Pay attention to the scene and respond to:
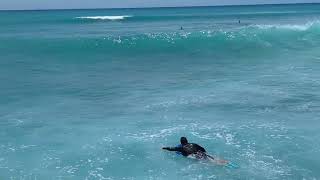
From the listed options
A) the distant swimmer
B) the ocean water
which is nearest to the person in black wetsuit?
the distant swimmer

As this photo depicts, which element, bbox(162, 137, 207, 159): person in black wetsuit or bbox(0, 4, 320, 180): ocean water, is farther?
bbox(162, 137, 207, 159): person in black wetsuit

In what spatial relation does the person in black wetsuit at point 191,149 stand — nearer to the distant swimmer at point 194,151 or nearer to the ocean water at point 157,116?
the distant swimmer at point 194,151

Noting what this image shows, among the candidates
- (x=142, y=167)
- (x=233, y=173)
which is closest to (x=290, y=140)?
(x=233, y=173)

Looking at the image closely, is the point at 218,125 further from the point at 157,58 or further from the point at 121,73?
the point at 157,58

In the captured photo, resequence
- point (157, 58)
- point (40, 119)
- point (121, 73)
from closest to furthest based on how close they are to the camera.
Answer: point (40, 119)
point (121, 73)
point (157, 58)

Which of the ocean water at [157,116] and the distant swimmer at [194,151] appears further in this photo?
the ocean water at [157,116]

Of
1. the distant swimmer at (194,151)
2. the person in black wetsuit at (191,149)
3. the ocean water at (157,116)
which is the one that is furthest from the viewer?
the person in black wetsuit at (191,149)

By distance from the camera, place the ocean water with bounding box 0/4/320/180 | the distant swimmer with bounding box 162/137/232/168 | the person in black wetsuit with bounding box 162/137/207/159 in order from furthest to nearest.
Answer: the person in black wetsuit with bounding box 162/137/207/159 → the ocean water with bounding box 0/4/320/180 → the distant swimmer with bounding box 162/137/232/168

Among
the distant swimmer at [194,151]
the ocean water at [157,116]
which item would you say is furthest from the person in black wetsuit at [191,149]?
the ocean water at [157,116]

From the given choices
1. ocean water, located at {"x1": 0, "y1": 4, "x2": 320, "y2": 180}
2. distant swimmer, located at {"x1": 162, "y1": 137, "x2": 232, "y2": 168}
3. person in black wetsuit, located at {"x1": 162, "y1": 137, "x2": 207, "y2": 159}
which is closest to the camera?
distant swimmer, located at {"x1": 162, "y1": 137, "x2": 232, "y2": 168}

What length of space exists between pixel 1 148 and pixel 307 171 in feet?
31.8

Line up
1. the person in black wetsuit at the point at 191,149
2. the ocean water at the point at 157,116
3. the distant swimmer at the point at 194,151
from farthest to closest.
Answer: the person in black wetsuit at the point at 191,149, the ocean water at the point at 157,116, the distant swimmer at the point at 194,151

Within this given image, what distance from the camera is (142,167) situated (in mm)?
13312

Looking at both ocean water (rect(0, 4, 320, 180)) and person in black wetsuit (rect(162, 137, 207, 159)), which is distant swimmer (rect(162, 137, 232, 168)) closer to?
person in black wetsuit (rect(162, 137, 207, 159))
